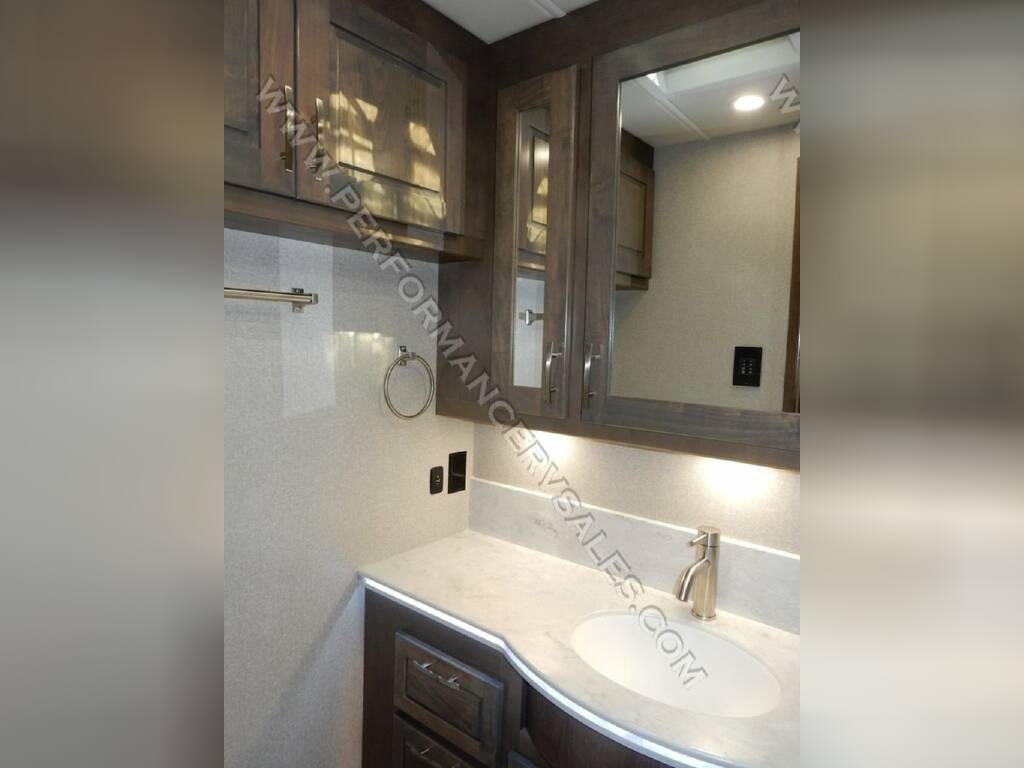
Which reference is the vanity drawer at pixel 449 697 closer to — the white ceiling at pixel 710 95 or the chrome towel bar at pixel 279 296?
the chrome towel bar at pixel 279 296

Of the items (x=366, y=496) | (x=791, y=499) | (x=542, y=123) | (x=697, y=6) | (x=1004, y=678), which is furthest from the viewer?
(x=366, y=496)

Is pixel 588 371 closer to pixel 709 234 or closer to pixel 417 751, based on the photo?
pixel 709 234

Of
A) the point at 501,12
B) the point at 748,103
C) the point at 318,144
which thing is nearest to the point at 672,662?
the point at 748,103

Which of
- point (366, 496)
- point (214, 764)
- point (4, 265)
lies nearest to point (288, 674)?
point (366, 496)

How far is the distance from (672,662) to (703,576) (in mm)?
218

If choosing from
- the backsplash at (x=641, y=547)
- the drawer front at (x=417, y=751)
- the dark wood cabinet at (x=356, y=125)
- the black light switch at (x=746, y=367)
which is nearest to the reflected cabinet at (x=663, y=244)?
the black light switch at (x=746, y=367)

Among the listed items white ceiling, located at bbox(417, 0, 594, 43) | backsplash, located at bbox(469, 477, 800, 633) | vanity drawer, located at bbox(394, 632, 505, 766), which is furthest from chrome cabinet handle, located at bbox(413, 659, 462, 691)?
white ceiling, located at bbox(417, 0, 594, 43)

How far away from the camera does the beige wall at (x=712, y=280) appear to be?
1.00 m

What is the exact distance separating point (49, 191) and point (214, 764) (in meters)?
0.16

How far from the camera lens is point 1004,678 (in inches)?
3.4

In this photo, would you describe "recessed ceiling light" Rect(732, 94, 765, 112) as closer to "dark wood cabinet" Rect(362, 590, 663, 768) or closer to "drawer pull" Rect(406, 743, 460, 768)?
"dark wood cabinet" Rect(362, 590, 663, 768)

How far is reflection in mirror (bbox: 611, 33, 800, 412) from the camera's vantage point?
3.23 feet

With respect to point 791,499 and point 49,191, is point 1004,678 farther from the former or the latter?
point 791,499

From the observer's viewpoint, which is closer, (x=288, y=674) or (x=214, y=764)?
(x=214, y=764)
